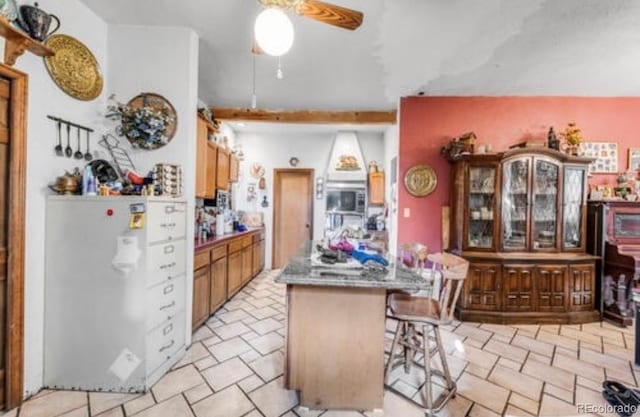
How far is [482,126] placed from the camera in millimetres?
3766

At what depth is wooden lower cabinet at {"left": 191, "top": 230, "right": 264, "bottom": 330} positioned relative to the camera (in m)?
2.82

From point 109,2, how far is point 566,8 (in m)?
3.31

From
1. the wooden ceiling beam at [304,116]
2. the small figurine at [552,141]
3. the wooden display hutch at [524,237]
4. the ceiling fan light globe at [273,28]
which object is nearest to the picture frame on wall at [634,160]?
the wooden display hutch at [524,237]

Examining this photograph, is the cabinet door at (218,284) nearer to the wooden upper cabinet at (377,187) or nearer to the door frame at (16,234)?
the door frame at (16,234)

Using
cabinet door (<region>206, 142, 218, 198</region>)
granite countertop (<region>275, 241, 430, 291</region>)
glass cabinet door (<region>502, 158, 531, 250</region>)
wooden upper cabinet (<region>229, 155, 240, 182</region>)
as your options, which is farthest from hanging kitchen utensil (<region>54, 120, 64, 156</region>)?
glass cabinet door (<region>502, 158, 531, 250</region>)

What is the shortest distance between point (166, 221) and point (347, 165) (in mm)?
3733

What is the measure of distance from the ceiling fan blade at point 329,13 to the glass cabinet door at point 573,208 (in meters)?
3.21

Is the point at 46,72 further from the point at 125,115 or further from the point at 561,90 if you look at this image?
the point at 561,90

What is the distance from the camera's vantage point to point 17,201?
1.77 meters

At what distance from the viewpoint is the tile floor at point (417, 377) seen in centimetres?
183

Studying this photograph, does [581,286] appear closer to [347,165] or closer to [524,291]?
[524,291]

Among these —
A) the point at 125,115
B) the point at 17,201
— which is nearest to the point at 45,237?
the point at 17,201

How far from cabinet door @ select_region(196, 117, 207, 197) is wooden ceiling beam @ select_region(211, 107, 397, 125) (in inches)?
51.5

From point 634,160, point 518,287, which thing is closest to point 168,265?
point 518,287
